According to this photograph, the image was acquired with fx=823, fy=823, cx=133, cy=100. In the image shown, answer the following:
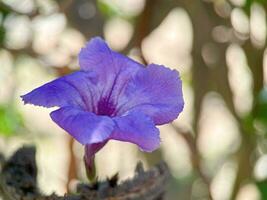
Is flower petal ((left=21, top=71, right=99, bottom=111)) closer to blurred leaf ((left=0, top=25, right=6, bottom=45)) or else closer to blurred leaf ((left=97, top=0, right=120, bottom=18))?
blurred leaf ((left=0, top=25, right=6, bottom=45))

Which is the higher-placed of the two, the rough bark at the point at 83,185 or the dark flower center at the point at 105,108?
the dark flower center at the point at 105,108

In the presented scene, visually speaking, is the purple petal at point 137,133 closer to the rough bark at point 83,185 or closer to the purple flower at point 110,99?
the purple flower at point 110,99

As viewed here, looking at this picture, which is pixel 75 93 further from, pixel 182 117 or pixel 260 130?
pixel 182 117

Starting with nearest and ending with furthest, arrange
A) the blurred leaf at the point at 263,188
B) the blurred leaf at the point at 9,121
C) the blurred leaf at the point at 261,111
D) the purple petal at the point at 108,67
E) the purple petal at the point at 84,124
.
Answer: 1. the purple petal at the point at 84,124
2. the purple petal at the point at 108,67
3. the blurred leaf at the point at 263,188
4. the blurred leaf at the point at 261,111
5. the blurred leaf at the point at 9,121

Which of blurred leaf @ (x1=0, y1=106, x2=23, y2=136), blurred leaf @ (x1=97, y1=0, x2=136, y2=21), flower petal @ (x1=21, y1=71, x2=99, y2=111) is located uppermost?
flower petal @ (x1=21, y1=71, x2=99, y2=111)

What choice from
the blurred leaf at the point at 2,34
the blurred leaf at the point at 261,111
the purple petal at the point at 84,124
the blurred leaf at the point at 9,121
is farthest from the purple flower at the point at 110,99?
the blurred leaf at the point at 9,121

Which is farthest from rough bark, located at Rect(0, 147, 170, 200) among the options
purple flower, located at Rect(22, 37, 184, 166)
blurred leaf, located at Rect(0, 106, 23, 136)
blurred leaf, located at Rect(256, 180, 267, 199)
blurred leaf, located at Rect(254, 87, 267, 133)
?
blurred leaf, located at Rect(0, 106, 23, 136)

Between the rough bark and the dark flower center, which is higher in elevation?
the dark flower center
